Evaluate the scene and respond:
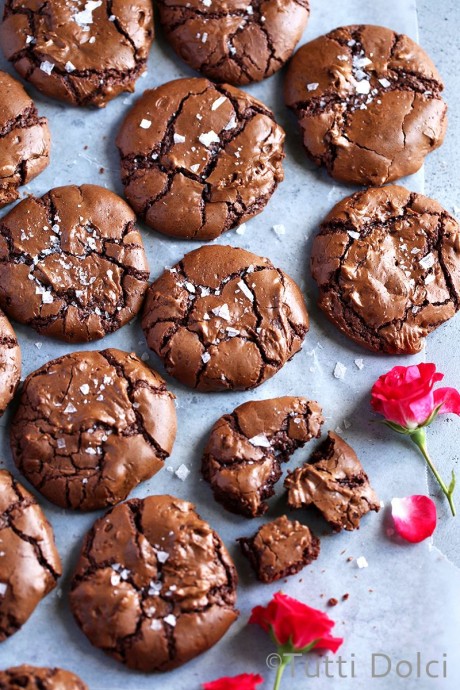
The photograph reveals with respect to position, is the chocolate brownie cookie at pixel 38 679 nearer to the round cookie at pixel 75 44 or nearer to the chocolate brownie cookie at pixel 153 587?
the chocolate brownie cookie at pixel 153 587

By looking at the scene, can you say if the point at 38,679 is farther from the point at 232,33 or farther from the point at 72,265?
the point at 232,33

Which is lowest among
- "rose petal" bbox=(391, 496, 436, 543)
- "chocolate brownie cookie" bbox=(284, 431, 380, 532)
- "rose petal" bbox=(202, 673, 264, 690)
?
"rose petal" bbox=(202, 673, 264, 690)

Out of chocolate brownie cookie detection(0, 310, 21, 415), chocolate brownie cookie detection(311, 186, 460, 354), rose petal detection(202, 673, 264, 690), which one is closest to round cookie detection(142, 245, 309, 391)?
chocolate brownie cookie detection(311, 186, 460, 354)

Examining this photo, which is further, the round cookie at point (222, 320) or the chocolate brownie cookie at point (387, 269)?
the chocolate brownie cookie at point (387, 269)

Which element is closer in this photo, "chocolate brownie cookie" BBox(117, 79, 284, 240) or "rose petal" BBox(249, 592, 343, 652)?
"rose petal" BBox(249, 592, 343, 652)

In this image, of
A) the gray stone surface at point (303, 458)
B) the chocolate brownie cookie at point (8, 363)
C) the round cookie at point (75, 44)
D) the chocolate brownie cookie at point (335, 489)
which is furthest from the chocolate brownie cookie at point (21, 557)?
the round cookie at point (75, 44)

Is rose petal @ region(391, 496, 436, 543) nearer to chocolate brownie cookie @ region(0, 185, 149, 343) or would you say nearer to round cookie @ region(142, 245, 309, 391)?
round cookie @ region(142, 245, 309, 391)
